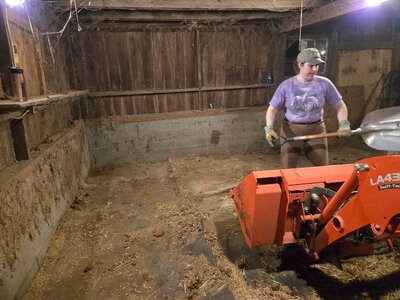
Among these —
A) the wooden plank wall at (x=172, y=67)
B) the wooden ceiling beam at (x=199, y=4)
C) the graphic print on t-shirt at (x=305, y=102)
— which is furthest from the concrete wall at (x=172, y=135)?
the graphic print on t-shirt at (x=305, y=102)

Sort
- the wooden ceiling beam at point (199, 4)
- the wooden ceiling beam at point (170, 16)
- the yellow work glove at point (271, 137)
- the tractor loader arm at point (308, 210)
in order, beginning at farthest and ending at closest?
the wooden ceiling beam at point (170, 16), the wooden ceiling beam at point (199, 4), the yellow work glove at point (271, 137), the tractor loader arm at point (308, 210)

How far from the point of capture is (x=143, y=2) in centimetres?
470

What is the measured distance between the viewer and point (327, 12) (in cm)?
455

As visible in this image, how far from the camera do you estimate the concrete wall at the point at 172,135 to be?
588 centimetres

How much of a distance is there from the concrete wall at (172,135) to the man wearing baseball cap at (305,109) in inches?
120

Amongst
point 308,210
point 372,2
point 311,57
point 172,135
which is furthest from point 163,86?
point 308,210

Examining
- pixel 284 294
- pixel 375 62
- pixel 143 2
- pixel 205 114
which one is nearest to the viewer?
pixel 284 294

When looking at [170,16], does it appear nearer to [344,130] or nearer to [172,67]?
[172,67]

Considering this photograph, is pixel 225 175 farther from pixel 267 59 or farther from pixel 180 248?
pixel 267 59

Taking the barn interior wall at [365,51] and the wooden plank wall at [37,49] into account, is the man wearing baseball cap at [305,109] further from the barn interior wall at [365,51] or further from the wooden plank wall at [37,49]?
the barn interior wall at [365,51]

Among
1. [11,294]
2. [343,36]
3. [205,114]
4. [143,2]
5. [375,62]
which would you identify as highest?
[143,2]

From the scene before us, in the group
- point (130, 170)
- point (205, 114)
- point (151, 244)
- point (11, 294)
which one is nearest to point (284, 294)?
point (151, 244)

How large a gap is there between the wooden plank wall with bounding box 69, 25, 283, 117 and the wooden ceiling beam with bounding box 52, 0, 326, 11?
944 millimetres

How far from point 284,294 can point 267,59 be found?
17.8 ft
